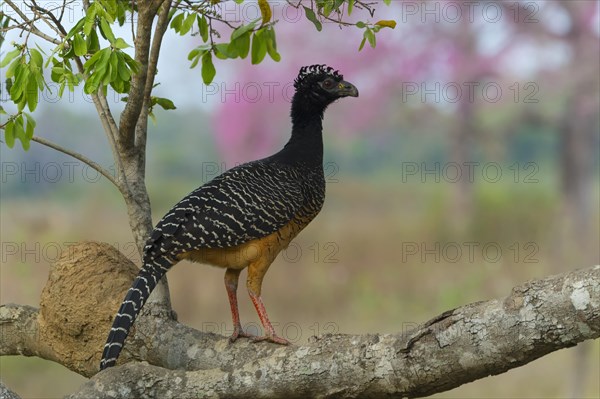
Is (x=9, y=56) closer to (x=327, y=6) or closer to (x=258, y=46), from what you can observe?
(x=258, y=46)

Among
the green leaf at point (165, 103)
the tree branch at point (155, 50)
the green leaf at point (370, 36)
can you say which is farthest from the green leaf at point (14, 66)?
the green leaf at point (370, 36)

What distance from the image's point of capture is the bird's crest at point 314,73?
5.18 m

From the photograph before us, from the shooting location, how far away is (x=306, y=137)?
5266 mm

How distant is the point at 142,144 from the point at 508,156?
32.3ft

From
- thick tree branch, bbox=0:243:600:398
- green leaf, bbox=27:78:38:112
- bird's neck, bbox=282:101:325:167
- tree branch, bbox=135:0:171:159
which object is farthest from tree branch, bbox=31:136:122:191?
bird's neck, bbox=282:101:325:167

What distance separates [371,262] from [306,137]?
854cm

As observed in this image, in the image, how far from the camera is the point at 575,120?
11.8 meters

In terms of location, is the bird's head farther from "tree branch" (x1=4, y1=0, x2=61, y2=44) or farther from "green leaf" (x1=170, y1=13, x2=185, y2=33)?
"tree branch" (x1=4, y1=0, x2=61, y2=44)

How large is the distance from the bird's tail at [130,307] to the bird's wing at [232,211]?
0.25 ft

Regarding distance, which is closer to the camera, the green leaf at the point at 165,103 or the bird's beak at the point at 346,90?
the green leaf at the point at 165,103

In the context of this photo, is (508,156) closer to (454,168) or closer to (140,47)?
(454,168)

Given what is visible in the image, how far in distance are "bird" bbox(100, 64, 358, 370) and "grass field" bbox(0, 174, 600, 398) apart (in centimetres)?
651

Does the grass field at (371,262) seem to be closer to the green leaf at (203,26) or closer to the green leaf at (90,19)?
the green leaf at (203,26)

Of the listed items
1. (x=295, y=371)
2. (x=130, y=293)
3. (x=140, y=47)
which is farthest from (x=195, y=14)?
(x=295, y=371)
